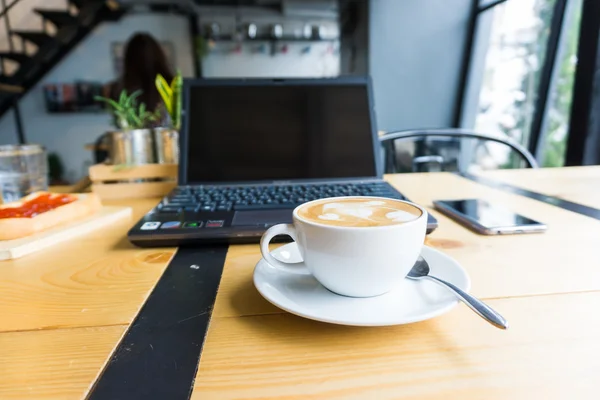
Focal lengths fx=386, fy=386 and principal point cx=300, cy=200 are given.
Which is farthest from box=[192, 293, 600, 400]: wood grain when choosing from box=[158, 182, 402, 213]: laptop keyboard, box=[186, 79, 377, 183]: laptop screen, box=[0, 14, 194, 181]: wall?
box=[0, 14, 194, 181]: wall

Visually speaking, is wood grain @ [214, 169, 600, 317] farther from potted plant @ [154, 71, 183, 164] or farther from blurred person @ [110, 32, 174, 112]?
blurred person @ [110, 32, 174, 112]

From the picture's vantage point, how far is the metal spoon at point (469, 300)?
0.24 m

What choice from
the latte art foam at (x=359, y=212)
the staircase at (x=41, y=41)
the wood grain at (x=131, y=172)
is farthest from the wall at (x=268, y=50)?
the latte art foam at (x=359, y=212)

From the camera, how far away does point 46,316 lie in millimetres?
299

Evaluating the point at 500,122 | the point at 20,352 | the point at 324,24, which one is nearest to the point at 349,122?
the point at 20,352

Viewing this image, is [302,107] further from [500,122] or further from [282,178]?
[500,122]

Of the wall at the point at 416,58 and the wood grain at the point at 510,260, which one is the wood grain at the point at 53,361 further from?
the wall at the point at 416,58

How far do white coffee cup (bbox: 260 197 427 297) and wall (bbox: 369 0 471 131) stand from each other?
248 cm

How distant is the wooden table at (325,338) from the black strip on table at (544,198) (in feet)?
0.57

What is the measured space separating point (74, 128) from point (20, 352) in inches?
167

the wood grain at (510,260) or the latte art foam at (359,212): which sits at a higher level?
the latte art foam at (359,212)

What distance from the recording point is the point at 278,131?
71 cm

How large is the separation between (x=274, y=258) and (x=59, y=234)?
1.06 ft

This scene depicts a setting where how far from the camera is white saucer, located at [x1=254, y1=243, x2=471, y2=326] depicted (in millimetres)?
251
